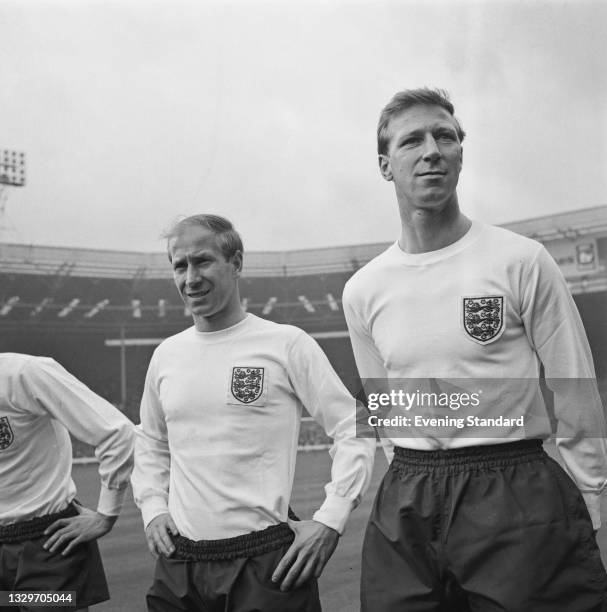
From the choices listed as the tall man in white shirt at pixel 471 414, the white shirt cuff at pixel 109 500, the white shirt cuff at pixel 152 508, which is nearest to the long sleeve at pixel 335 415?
the tall man in white shirt at pixel 471 414

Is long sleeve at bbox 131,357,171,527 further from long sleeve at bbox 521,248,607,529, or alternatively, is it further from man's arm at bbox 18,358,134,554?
long sleeve at bbox 521,248,607,529

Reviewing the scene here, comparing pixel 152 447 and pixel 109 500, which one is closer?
pixel 152 447

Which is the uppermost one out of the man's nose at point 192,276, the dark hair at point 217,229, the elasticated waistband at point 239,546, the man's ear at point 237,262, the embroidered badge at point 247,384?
the dark hair at point 217,229

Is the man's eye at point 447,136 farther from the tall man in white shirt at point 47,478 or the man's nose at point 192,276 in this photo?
the tall man in white shirt at point 47,478

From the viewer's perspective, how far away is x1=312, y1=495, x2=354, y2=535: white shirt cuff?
55.9 inches

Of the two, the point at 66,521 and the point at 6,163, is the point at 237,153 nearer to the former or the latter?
the point at 6,163

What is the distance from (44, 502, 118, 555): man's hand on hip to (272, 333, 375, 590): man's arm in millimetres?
608

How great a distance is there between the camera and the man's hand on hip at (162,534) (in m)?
1.45

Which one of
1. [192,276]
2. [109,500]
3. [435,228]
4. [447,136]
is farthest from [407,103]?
[109,500]

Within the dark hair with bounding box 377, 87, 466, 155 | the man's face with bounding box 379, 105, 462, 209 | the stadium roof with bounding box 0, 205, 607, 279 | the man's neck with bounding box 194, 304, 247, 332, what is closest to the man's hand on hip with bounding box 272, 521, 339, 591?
the man's neck with bounding box 194, 304, 247, 332

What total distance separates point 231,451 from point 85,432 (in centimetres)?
51

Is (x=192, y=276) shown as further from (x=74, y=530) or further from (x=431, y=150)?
(x=74, y=530)

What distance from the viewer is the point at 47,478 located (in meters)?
1.82

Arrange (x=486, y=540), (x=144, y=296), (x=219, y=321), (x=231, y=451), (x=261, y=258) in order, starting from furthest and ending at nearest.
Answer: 1. (x=144, y=296)
2. (x=261, y=258)
3. (x=219, y=321)
4. (x=231, y=451)
5. (x=486, y=540)
